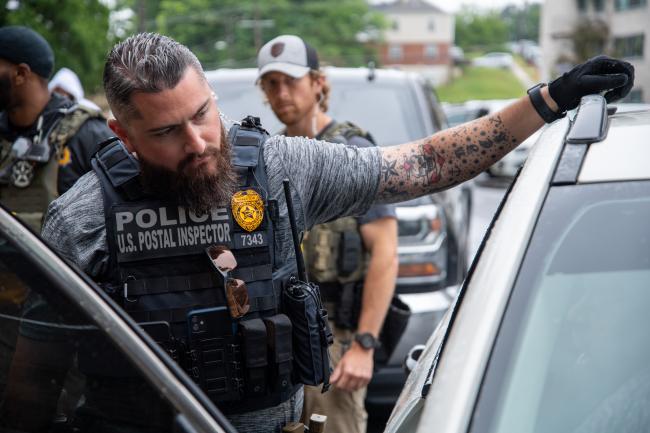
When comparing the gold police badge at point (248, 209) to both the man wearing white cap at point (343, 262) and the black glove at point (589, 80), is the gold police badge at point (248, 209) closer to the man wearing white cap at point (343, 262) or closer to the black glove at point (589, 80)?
the black glove at point (589, 80)

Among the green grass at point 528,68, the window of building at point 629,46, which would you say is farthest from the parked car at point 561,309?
the green grass at point 528,68

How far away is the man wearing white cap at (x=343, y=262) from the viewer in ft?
11.1

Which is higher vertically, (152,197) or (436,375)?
(152,197)

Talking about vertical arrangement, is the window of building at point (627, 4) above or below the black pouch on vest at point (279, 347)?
above

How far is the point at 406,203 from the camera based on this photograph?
4.68 meters

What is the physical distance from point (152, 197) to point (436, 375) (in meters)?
0.86

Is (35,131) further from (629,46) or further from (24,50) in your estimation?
(629,46)

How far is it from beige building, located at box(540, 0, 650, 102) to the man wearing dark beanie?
39.1 m

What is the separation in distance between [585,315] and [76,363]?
37.5 inches

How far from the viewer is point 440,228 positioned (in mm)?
4828

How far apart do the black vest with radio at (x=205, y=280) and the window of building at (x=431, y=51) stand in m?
94.0

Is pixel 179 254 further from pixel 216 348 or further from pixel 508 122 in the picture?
pixel 508 122

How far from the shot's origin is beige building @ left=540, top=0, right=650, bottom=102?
42.8 metres

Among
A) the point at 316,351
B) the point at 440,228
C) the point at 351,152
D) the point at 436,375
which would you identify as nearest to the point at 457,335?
the point at 436,375
